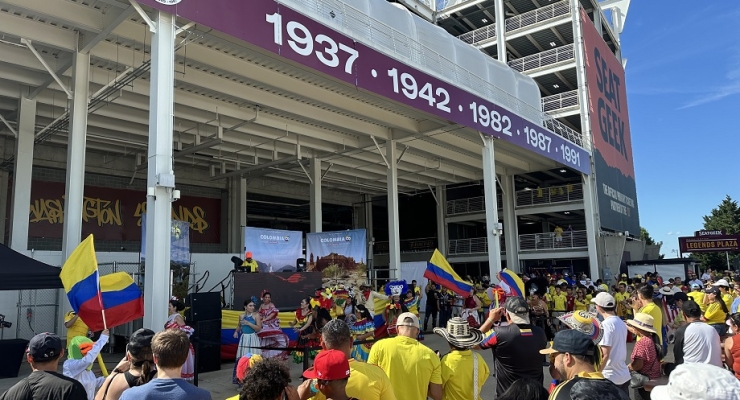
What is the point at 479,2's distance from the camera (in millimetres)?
32969

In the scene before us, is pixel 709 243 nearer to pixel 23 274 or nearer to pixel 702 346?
pixel 702 346

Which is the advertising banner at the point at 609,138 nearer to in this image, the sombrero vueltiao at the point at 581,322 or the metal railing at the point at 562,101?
the metal railing at the point at 562,101

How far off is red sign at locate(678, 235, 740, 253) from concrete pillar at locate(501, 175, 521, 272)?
56.1ft

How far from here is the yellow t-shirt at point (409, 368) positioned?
3.84 meters

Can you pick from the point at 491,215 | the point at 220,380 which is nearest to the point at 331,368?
the point at 220,380

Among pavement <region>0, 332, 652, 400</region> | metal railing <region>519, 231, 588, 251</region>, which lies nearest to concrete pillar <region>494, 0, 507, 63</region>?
metal railing <region>519, 231, 588, 251</region>

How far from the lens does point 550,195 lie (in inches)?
1078

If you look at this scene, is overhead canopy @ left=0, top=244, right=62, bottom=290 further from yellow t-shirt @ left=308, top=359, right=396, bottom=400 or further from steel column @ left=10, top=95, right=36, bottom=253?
yellow t-shirt @ left=308, top=359, right=396, bottom=400

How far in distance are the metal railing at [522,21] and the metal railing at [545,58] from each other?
1.92m

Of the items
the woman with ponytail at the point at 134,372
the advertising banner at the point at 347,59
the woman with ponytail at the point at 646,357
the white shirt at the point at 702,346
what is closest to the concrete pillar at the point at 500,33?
the advertising banner at the point at 347,59

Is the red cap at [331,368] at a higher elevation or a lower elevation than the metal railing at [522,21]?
lower

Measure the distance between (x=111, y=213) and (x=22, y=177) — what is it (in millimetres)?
8838

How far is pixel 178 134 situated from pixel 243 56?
6.72 meters

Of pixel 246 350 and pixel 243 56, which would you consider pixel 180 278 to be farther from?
pixel 243 56
